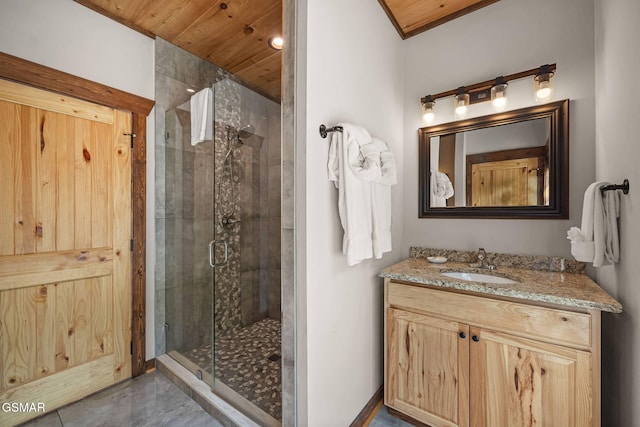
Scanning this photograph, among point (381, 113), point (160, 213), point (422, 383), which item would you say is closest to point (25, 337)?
point (160, 213)

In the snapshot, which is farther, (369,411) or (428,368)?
(369,411)

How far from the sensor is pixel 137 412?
5.24 feet

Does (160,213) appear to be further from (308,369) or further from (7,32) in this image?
(308,369)

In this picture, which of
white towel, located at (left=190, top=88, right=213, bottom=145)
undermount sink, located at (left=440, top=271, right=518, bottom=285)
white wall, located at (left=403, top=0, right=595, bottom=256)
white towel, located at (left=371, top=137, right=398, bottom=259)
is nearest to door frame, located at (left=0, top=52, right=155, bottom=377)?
white towel, located at (left=190, top=88, right=213, bottom=145)

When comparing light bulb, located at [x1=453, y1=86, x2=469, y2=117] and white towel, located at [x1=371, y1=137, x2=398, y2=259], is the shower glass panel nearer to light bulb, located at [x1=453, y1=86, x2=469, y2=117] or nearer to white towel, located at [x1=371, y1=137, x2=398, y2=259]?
white towel, located at [x1=371, y1=137, x2=398, y2=259]

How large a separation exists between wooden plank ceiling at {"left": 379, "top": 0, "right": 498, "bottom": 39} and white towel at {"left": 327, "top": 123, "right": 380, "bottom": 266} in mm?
1212

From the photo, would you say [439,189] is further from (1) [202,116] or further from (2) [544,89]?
(1) [202,116]

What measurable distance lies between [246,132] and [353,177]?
170 centimetres

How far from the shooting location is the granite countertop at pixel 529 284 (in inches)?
43.2

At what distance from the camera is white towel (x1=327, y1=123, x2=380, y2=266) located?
1274 mm

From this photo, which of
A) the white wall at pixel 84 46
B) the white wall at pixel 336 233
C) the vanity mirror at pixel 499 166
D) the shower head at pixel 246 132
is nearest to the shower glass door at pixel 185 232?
the white wall at pixel 84 46

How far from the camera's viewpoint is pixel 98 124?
1788 mm

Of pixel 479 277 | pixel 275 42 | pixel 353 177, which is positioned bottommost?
pixel 479 277

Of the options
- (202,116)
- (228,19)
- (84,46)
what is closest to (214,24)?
(228,19)
